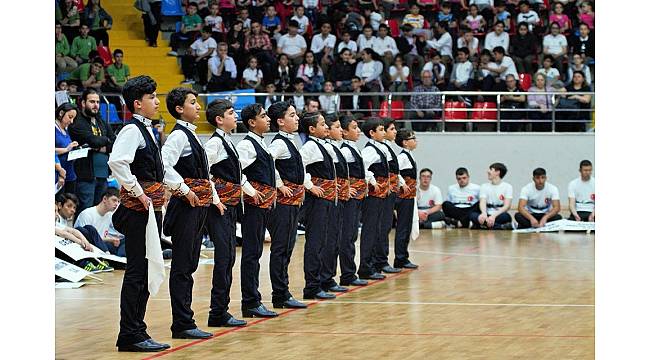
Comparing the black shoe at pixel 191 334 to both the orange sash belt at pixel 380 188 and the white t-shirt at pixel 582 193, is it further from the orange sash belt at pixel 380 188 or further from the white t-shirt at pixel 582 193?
the white t-shirt at pixel 582 193

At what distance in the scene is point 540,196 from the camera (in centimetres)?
1831

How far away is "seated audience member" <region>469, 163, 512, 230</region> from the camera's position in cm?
1845

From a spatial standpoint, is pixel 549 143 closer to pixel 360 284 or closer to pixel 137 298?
pixel 360 284

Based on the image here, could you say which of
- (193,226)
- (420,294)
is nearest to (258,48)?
(420,294)

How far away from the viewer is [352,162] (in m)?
11.3

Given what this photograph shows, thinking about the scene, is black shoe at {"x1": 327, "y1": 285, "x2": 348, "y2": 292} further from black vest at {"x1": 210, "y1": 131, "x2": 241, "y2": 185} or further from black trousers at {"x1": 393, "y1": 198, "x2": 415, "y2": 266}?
black vest at {"x1": 210, "y1": 131, "x2": 241, "y2": 185}

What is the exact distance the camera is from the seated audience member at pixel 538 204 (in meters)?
18.2

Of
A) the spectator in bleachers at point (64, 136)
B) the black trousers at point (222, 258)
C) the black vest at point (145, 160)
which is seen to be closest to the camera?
the black vest at point (145, 160)

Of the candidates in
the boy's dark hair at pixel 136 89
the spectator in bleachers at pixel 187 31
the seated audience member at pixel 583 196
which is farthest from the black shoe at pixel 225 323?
the spectator in bleachers at pixel 187 31

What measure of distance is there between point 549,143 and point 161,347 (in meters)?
14.4

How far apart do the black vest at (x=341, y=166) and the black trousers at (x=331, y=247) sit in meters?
0.26

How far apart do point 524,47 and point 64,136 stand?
1102 centimetres

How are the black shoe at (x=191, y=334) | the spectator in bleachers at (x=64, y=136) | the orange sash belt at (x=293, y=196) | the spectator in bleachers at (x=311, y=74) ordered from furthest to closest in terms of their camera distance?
the spectator in bleachers at (x=311, y=74)
the spectator in bleachers at (x=64, y=136)
the orange sash belt at (x=293, y=196)
the black shoe at (x=191, y=334)

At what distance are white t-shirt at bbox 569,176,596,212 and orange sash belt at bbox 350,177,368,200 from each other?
296 inches
